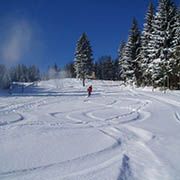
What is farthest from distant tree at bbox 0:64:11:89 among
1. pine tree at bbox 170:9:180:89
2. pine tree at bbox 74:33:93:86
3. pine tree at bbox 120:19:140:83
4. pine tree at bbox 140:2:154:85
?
pine tree at bbox 170:9:180:89

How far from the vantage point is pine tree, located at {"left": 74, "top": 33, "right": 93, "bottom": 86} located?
57.3 m

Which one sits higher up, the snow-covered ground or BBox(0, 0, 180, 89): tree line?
BBox(0, 0, 180, 89): tree line

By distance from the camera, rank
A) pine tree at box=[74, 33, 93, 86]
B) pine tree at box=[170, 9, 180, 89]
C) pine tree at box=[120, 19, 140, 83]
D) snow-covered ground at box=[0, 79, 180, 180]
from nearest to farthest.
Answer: snow-covered ground at box=[0, 79, 180, 180]
pine tree at box=[170, 9, 180, 89]
pine tree at box=[120, 19, 140, 83]
pine tree at box=[74, 33, 93, 86]

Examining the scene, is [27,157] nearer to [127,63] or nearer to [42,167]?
[42,167]

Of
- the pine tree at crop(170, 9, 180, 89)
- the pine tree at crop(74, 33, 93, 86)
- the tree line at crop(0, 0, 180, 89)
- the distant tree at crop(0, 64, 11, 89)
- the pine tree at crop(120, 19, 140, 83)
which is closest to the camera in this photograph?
the pine tree at crop(170, 9, 180, 89)

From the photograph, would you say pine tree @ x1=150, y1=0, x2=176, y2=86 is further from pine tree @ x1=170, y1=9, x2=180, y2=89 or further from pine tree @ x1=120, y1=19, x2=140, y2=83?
pine tree @ x1=120, y1=19, x2=140, y2=83

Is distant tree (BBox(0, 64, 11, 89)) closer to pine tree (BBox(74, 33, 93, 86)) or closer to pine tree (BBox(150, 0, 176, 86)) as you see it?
pine tree (BBox(74, 33, 93, 86))

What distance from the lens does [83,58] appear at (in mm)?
57625

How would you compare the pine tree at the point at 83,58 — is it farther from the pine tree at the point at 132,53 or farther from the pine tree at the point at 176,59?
the pine tree at the point at 176,59

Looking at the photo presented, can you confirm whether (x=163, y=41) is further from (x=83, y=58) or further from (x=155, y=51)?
(x=83, y=58)

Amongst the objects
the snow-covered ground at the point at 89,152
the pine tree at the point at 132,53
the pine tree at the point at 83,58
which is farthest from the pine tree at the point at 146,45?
the snow-covered ground at the point at 89,152

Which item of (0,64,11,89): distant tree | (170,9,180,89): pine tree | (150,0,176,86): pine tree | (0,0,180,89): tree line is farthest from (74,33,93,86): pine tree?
(170,9,180,89): pine tree

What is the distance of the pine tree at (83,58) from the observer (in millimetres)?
57344

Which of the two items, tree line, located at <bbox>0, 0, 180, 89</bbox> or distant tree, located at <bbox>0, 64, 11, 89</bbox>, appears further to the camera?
distant tree, located at <bbox>0, 64, 11, 89</bbox>
